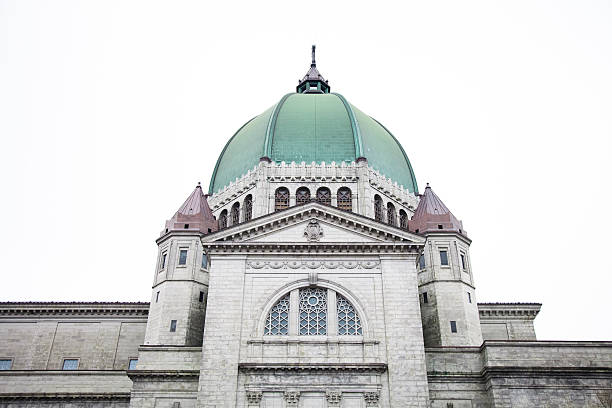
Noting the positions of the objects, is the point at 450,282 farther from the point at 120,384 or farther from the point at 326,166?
the point at 120,384

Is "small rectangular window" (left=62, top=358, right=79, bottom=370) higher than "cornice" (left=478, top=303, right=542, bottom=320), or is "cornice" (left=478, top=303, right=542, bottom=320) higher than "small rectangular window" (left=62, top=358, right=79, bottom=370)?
"cornice" (left=478, top=303, right=542, bottom=320)

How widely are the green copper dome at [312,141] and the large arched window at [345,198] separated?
2.55 meters

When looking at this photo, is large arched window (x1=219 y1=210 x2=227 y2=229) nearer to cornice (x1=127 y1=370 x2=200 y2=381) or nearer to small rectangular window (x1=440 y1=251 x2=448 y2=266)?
cornice (x1=127 y1=370 x2=200 y2=381)

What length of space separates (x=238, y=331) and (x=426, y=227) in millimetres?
16022

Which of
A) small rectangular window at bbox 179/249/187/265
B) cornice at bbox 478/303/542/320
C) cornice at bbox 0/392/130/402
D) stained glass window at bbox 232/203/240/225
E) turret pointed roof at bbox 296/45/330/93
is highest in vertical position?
turret pointed roof at bbox 296/45/330/93

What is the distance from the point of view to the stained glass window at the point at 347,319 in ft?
97.2

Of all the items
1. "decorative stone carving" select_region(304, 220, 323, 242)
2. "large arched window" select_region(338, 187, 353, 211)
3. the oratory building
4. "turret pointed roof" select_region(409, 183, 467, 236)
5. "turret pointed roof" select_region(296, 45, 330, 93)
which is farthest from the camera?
"turret pointed roof" select_region(296, 45, 330, 93)

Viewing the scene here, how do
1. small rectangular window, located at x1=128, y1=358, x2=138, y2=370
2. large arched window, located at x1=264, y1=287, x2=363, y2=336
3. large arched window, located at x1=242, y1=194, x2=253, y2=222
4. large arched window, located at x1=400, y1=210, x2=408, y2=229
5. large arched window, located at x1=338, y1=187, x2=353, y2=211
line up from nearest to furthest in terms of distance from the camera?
large arched window, located at x1=264, y1=287, x2=363, y2=336
small rectangular window, located at x1=128, y1=358, x2=138, y2=370
large arched window, located at x1=338, y1=187, x2=353, y2=211
large arched window, located at x1=242, y1=194, x2=253, y2=222
large arched window, located at x1=400, y1=210, x2=408, y2=229

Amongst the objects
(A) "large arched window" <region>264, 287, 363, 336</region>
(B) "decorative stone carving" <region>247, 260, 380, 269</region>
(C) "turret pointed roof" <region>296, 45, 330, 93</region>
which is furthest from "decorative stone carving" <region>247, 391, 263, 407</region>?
(C) "turret pointed roof" <region>296, 45, 330, 93</region>

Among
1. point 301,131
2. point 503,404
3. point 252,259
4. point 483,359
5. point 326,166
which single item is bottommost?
point 503,404

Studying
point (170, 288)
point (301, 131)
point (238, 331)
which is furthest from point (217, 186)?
point (238, 331)

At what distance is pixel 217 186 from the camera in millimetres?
46375

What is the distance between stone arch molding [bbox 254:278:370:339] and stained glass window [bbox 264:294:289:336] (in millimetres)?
243

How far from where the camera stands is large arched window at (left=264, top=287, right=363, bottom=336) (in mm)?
29594
